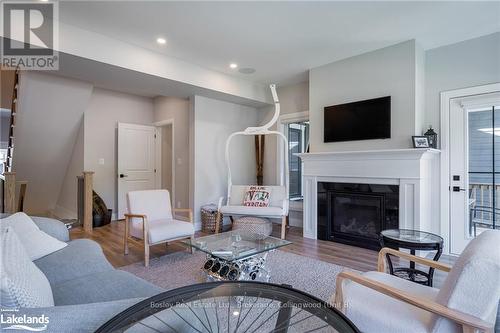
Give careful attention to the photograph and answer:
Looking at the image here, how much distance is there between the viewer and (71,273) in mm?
1772

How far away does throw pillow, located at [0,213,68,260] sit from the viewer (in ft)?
6.05

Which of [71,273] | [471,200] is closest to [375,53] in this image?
[471,200]

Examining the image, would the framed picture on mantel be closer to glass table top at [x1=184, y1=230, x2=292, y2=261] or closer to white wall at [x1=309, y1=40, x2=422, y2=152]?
white wall at [x1=309, y1=40, x2=422, y2=152]

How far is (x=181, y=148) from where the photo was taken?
536 centimetres

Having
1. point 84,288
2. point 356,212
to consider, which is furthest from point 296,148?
point 84,288

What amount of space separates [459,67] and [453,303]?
3.46 metres

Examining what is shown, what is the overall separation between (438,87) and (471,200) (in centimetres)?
154

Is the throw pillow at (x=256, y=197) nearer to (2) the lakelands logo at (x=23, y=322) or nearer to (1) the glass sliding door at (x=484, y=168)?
(1) the glass sliding door at (x=484, y=168)

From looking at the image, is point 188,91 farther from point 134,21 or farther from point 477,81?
point 477,81

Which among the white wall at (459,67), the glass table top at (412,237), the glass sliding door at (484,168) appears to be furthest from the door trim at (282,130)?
the glass table top at (412,237)

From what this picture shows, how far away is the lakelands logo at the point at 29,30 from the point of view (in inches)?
106

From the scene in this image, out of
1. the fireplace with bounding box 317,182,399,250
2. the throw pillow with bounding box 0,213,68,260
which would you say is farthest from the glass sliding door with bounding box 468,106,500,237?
the throw pillow with bounding box 0,213,68,260

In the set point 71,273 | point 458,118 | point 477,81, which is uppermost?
point 477,81

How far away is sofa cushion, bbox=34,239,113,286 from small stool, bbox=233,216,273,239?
2.42m
